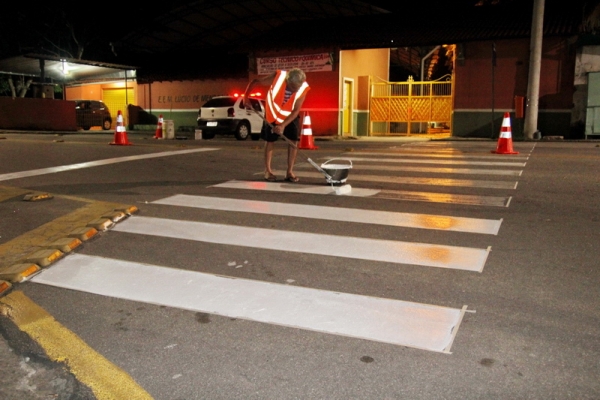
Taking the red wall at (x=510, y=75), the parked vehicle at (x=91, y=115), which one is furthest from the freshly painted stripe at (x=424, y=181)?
the parked vehicle at (x=91, y=115)

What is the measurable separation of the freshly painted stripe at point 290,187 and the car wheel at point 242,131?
12288 millimetres

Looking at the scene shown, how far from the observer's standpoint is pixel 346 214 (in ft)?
20.4

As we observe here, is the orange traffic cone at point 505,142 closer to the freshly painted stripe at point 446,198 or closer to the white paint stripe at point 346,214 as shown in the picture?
the freshly painted stripe at point 446,198

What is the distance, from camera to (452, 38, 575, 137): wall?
19.4 metres

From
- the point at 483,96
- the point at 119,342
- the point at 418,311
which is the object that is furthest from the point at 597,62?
the point at 119,342

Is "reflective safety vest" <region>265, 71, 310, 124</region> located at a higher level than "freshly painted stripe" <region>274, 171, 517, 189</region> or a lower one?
higher

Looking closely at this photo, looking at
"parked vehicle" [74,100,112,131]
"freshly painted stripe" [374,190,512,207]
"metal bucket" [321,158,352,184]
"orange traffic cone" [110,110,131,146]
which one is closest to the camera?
"freshly painted stripe" [374,190,512,207]

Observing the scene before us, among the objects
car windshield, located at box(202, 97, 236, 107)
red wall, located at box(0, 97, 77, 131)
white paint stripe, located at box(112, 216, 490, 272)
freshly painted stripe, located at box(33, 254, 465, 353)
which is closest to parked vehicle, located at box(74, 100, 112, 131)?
red wall, located at box(0, 97, 77, 131)

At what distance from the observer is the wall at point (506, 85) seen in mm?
19406

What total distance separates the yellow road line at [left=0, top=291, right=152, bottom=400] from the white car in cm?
1671

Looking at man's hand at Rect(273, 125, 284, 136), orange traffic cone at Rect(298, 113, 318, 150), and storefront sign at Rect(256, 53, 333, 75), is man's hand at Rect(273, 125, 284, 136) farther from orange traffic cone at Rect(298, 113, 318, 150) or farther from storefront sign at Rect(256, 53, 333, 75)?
storefront sign at Rect(256, 53, 333, 75)

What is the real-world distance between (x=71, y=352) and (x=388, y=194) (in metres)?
5.07

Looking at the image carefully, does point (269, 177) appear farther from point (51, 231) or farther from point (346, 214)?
point (51, 231)

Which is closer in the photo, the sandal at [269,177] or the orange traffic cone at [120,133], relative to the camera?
the sandal at [269,177]
